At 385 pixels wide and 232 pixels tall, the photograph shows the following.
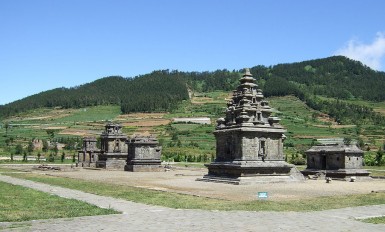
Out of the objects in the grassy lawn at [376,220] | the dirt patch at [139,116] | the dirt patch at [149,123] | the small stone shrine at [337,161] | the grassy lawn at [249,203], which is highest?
the dirt patch at [139,116]

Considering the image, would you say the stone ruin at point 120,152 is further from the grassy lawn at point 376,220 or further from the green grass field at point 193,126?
the grassy lawn at point 376,220

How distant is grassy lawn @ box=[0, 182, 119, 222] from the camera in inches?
567

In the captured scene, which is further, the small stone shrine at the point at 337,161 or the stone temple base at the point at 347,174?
→ the small stone shrine at the point at 337,161

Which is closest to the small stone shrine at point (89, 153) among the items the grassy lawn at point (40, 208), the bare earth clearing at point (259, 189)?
the bare earth clearing at point (259, 189)

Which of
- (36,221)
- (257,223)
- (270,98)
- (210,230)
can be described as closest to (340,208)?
(257,223)

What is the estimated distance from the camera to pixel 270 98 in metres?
190

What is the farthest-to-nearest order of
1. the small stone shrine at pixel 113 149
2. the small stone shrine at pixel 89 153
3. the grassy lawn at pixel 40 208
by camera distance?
the small stone shrine at pixel 89 153
the small stone shrine at pixel 113 149
the grassy lawn at pixel 40 208

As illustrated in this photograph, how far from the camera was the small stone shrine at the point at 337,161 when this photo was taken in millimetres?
40312

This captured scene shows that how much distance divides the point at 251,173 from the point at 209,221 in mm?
20382

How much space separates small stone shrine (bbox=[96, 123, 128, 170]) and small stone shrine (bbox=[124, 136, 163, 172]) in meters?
6.78

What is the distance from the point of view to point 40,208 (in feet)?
53.8

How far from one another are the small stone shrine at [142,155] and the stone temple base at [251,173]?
1877cm

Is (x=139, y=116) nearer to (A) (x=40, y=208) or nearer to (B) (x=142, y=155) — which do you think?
(B) (x=142, y=155)

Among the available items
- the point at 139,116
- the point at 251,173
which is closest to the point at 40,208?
the point at 251,173
